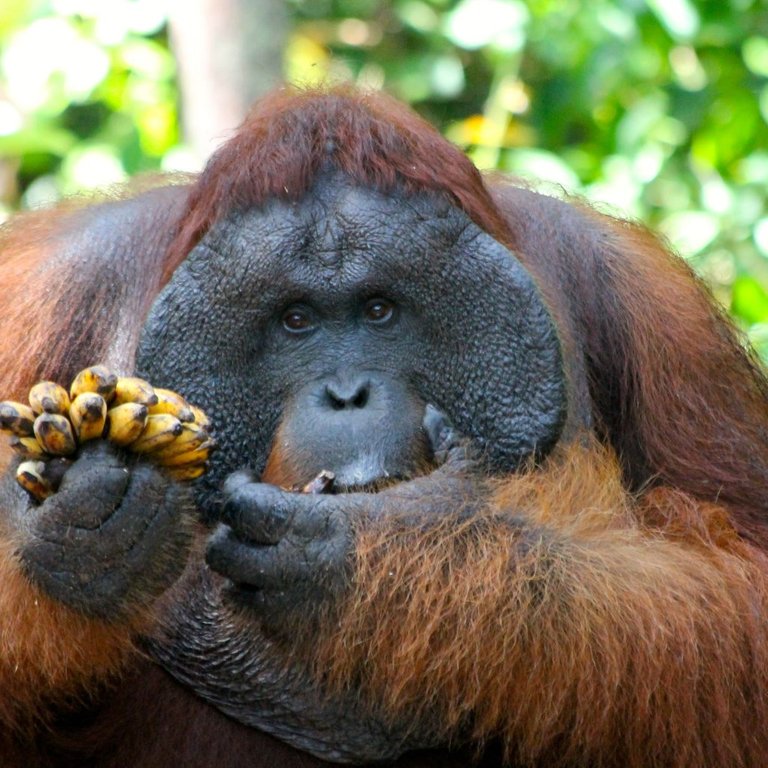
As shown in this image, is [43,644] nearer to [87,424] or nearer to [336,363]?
[87,424]

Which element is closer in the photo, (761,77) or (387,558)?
(387,558)

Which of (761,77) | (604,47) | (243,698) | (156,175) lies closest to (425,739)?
(243,698)

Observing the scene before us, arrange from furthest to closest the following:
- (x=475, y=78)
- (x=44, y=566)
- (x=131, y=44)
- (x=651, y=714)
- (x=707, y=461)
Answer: (x=475, y=78)
(x=131, y=44)
(x=707, y=461)
(x=651, y=714)
(x=44, y=566)

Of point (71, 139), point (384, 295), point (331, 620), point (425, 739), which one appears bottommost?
point (71, 139)

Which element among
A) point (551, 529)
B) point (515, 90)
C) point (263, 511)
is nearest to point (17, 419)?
point (263, 511)

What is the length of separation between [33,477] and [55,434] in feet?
0.34

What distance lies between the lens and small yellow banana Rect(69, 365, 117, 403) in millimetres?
2553

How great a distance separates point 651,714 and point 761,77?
13.7 feet

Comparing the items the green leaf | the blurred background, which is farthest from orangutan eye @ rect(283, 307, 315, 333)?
the green leaf

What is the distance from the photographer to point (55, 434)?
2543mm

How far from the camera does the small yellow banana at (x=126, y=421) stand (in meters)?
2.56

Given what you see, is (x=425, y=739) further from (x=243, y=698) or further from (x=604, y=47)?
(x=604, y=47)

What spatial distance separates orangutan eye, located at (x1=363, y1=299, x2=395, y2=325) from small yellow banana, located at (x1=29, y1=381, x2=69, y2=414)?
2.57 feet

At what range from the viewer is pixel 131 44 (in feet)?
21.9
